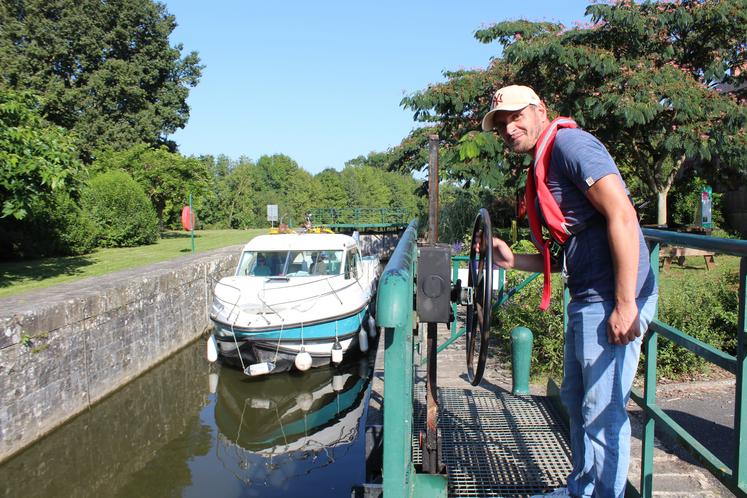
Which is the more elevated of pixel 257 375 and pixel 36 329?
pixel 36 329

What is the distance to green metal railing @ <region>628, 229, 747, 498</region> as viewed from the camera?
2.02 meters

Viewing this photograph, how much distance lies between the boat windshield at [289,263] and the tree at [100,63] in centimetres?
2014

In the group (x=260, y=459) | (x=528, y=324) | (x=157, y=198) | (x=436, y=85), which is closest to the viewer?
(x=528, y=324)

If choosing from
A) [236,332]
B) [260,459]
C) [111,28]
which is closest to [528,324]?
[260,459]

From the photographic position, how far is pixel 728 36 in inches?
428

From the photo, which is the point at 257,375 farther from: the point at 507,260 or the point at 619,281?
the point at 619,281

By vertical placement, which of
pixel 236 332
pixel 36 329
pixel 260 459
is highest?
pixel 36 329

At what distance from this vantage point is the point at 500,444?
3.92 m

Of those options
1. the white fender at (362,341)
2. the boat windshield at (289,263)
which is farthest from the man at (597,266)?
the boat windshield at (289,263)

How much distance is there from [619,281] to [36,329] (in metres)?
7.00

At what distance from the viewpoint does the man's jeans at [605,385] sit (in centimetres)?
224

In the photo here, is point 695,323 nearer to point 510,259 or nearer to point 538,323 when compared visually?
point 538,323

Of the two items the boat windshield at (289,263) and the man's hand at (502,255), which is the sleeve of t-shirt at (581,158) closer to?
the man's hand at (502,255)

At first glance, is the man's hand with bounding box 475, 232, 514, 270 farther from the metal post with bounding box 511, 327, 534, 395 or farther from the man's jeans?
the metal post with bounding box 511, 327, 534, 395
